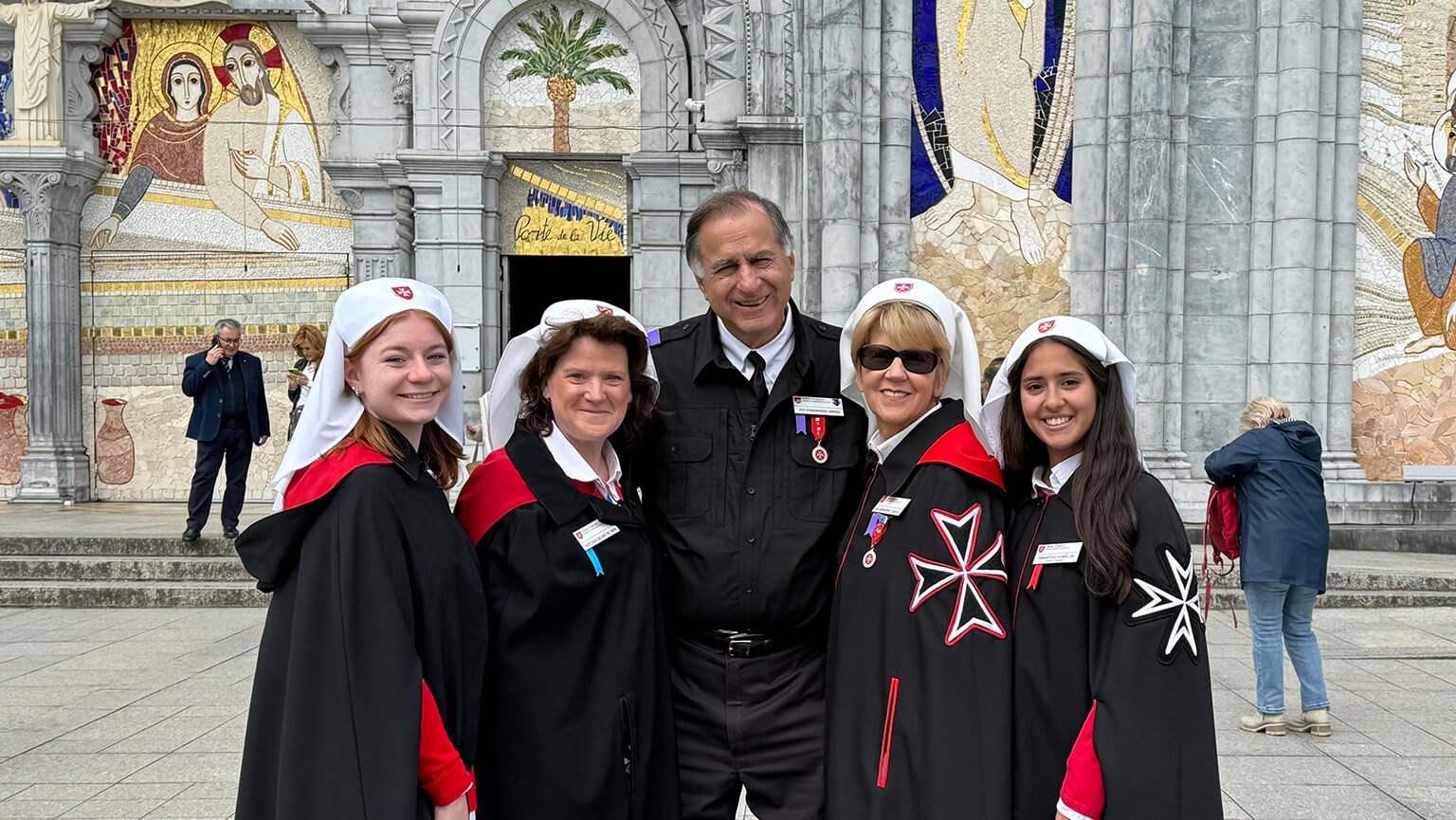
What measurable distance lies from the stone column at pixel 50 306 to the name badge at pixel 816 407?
13.7 metres

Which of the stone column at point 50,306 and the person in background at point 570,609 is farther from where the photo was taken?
the stone column at point 50,306

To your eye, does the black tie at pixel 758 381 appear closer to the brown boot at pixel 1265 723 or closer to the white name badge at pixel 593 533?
the white name badge at pixel 593 533

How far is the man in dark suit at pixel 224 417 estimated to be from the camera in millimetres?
9641

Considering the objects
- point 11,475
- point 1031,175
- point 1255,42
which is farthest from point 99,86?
point 1255,42

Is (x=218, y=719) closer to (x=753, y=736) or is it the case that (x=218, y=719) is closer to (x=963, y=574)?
(x=753, y=736)

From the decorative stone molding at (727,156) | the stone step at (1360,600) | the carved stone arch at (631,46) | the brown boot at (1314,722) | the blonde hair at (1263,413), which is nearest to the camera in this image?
Result: the brown boot at (1314,722)

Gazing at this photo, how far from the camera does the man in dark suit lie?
964 cm

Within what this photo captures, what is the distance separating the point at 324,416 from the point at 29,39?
14346 mm

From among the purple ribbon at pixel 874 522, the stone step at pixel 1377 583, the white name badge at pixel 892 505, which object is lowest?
the stone step at pixel 1377 583

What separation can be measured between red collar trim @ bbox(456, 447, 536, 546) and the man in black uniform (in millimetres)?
497

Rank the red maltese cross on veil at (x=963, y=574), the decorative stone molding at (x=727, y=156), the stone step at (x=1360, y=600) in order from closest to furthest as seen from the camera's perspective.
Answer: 1. the red maltese cross on veil at (x=963, y=574)
2. the stone step at (x=1360, y=600)
3. the decorative stone molding at (x=727, y=156)

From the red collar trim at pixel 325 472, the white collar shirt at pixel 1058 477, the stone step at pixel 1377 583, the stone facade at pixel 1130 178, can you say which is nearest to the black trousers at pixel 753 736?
the white collar shirt at pixel 1058 477

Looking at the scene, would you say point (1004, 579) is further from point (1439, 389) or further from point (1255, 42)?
point (1439, 389)

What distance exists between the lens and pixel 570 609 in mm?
2723
